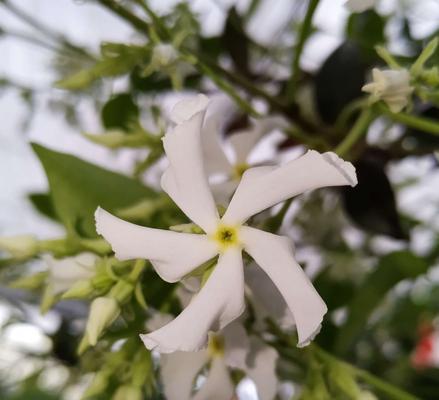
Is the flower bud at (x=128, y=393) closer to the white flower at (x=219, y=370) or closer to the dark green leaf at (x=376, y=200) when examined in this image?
the white flower at (x=219, y=370)

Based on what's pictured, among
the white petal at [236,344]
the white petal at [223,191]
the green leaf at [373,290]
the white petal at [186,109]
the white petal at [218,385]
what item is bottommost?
the green leaf at [373,290]

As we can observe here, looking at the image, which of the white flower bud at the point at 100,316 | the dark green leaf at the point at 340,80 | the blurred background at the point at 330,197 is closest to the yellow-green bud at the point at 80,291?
the white flower bud at the point at 100,316

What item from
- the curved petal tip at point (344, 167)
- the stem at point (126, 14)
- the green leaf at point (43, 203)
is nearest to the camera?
the curved petal tip at point (344, 167)

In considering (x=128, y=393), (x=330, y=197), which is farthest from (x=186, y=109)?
(x=330, y=197)

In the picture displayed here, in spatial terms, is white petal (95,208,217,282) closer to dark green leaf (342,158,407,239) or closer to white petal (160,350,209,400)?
white petal (160,350,209,400)

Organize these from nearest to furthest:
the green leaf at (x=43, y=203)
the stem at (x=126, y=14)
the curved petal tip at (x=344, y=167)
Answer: the curved petal tip at (x=344, y=167)
the stem at (x=126, y=14)
the green leaf at (x=43, y=203)

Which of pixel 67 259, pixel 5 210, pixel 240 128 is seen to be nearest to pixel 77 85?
pixel 67 259

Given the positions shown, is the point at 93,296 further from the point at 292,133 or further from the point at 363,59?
the point at 363,59
